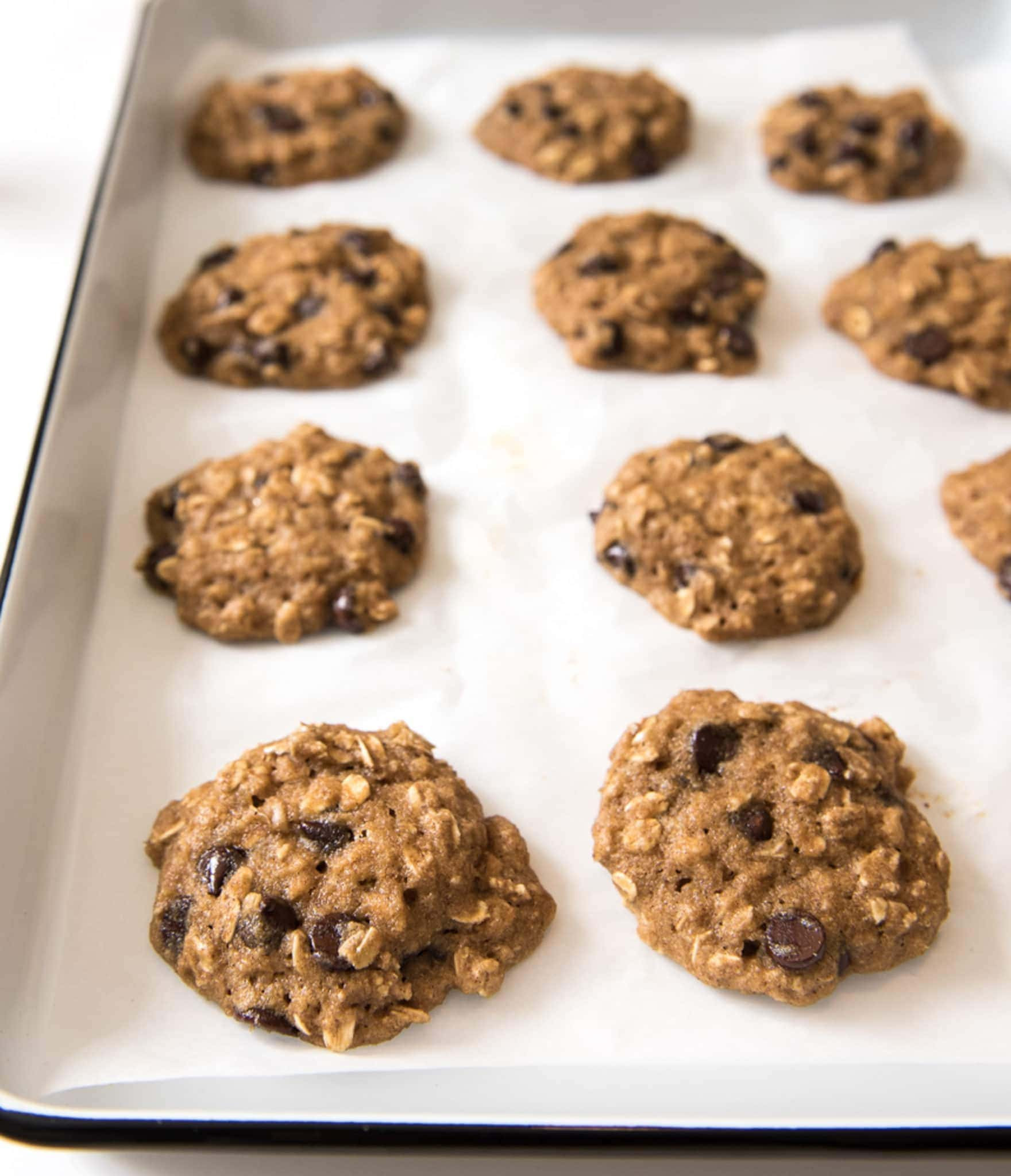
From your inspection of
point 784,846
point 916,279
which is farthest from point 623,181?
point 784,846

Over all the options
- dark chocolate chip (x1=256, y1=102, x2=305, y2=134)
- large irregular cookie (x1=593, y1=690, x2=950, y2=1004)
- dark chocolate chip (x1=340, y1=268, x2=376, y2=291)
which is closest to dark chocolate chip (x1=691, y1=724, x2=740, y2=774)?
large irregular cookie (x1=593, y1=690, x2=950, y2=1004)

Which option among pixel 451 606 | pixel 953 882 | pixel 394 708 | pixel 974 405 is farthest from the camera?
pixel 974 405

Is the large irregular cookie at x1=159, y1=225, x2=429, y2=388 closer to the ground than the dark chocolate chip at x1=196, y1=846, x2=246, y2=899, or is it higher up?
higher up

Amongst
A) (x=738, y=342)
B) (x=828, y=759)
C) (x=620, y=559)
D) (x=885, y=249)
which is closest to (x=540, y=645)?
(x=620, y=559)

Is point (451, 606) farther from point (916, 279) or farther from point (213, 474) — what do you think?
point (916, 279)

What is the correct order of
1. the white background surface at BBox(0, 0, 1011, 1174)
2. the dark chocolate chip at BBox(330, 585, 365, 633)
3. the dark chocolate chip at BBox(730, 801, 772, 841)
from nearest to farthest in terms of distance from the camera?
the dark chocolate chip at BBox(730, 801, 772, 841) < the dark chocolate chip at BBox(330, 585, 365, 633) < the white background surface at BBox(0, 0, 1011, 1174)

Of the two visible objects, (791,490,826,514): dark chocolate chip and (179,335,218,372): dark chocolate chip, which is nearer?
(791,490,826,514): dark chocolate chip

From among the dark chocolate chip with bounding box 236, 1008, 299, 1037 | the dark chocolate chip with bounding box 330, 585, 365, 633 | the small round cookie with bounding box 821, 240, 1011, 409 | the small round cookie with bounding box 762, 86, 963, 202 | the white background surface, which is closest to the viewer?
the dark chocolate chip with bounding box 236, 1008, 299, 1037

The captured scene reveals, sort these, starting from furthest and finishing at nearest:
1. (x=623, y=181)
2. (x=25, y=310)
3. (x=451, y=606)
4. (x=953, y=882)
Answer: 1. (x=623, y=181)
2. (x=25, y=310)
3. (x=451, y=606)
4. (x=953, y=882)

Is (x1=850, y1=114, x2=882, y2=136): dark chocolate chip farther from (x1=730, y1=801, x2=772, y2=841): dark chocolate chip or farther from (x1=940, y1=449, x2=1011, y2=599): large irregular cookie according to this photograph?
(x1=730, y1=801, x2=772, y2=841): dark chocolate chip
